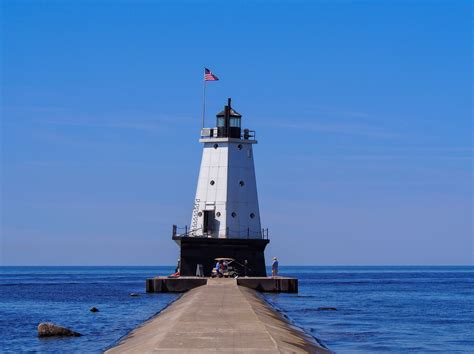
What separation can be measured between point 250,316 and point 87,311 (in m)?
19.0

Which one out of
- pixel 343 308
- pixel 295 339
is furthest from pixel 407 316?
pixel 295 339

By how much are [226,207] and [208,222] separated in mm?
1374

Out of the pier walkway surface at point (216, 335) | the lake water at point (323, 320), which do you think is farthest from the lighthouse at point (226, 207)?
the pier walkway surface at point (216, 335)

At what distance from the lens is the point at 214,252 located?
55.3 m

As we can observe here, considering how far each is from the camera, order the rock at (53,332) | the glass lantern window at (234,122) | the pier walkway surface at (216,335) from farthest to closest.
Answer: the glass lantern window at (234,122), the rock at (53,332), the pier walkway surface at (216,335)

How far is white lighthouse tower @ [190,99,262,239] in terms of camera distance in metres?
56.8

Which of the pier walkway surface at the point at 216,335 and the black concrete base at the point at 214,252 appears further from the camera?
the black concrete base at the point at 214,252

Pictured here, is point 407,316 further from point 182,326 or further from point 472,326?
point 182,326

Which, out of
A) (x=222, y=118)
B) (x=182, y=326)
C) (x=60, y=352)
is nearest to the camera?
(x=182, y=326)

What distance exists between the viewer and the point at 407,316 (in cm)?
4322

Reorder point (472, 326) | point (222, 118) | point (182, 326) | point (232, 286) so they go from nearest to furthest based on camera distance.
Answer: point (182, 326) < point (472, 326) < point (232, 286) < point (222, 118)

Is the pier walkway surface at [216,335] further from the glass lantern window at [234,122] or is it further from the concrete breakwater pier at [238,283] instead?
the glass lantern window at [234,122]

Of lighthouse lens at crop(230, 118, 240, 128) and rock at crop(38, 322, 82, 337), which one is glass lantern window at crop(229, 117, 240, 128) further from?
rock at crop(38, 322, 82, 337)

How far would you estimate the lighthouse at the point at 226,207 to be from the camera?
55.3 meters
